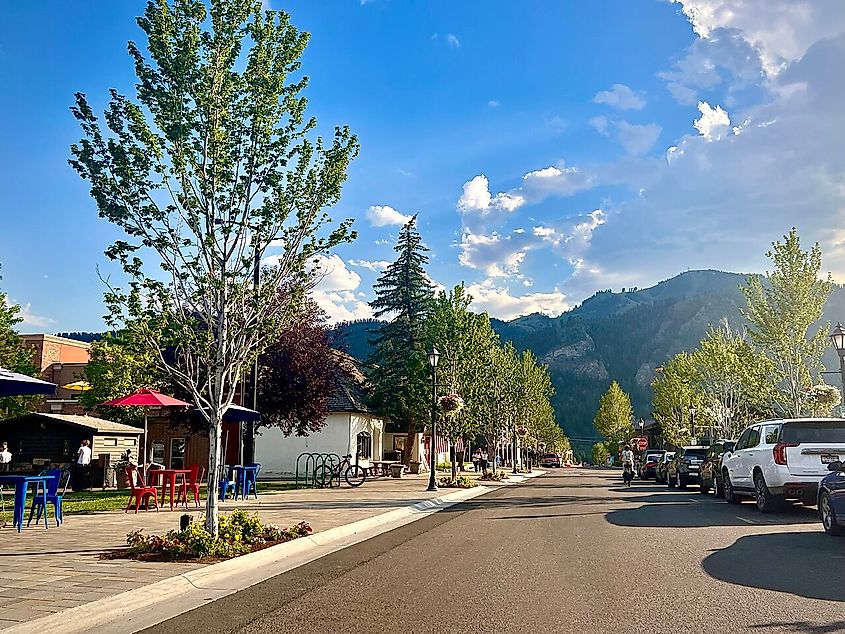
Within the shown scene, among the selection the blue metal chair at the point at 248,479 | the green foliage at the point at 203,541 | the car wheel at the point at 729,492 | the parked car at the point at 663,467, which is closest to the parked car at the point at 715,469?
the car wheel at the point at 729,492

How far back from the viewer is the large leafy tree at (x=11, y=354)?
136 ft

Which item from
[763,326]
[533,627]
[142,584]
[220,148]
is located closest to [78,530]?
[142,584]

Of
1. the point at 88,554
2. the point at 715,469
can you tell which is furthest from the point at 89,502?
the point at 715,469

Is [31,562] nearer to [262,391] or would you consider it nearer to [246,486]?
[246,486]

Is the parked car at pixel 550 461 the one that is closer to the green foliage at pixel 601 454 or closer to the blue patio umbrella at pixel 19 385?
the green foliage at pixel 601 454

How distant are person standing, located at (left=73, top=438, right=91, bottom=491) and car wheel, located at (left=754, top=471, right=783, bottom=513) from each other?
64.3 ft

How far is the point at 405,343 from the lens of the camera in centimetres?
4762

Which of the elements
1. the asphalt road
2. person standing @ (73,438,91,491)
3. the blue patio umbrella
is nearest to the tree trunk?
the asphalt road

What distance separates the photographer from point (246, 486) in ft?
66.1

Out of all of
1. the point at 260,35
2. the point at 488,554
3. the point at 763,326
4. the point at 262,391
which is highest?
the point at 260,35

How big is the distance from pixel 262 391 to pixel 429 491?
7259 mm

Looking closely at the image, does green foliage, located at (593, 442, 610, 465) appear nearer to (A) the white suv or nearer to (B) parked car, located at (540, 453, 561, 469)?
(B) parked car, located at (540, 453, 561, 469)

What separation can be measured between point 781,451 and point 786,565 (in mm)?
7914

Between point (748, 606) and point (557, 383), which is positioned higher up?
Result: point (557, 383)
